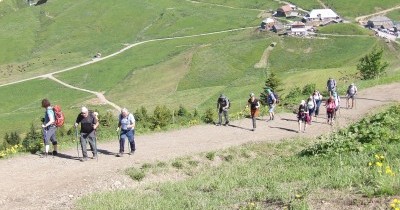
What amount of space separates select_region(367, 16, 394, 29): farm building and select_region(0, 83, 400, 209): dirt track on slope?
112m

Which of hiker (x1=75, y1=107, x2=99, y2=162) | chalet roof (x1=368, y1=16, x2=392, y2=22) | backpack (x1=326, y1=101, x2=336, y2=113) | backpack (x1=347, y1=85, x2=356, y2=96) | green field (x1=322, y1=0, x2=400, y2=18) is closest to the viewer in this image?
hiker (x1=75, y1=107, x2=99, y2=162)

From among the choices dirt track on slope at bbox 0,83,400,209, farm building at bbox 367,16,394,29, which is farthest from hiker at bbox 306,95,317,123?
farm building at bbox 367,16,394,29

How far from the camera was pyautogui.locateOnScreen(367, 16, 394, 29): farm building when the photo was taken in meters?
136

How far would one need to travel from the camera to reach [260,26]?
5650 inches

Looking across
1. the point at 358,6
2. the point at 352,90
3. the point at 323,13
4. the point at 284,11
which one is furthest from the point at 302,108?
the point at 358,6

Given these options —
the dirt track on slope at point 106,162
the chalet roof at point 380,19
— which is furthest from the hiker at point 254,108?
the chalet roof at point 380,19

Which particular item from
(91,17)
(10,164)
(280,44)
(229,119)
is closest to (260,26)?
(280,44)

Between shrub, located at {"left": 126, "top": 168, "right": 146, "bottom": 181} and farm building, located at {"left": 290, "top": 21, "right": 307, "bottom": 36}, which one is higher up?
farm building, located at {"left": 290, "top": 21, "right": 307, "bottom": 36}

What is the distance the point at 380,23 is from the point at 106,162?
428 ft

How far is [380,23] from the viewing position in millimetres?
136875

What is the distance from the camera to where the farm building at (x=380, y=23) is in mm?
135750

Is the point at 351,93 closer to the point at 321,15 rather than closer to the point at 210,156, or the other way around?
the point at 210,156

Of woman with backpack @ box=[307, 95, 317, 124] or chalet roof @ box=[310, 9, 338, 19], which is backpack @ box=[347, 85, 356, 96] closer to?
woman with backpack @ box=[307, 95, 317, 124]

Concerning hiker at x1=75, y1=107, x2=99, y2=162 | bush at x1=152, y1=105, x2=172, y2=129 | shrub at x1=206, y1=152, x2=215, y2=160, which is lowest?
bush at x1=152, y1=105, x2=172, y2=129
